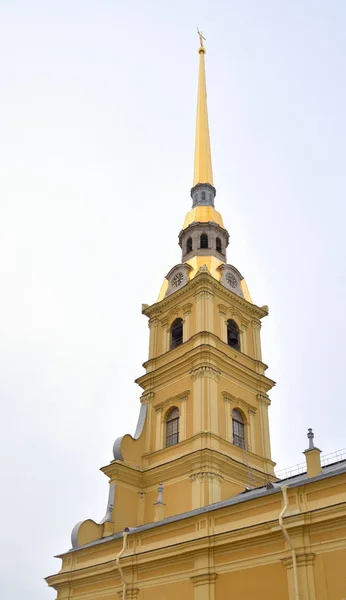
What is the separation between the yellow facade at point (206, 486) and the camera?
50.8 feet

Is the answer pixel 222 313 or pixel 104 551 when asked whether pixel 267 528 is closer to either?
pixel 104 551

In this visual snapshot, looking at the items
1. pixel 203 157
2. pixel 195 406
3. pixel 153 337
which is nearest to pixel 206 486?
pixel 195 406

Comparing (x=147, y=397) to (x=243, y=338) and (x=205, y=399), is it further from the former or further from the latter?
(x=243, y=338)

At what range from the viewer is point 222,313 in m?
29.3

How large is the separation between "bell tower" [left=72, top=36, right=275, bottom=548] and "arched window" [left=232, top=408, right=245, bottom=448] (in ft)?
0.15

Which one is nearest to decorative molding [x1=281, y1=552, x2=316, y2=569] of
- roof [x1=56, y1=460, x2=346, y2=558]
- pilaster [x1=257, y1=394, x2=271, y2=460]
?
roof [x1=56, y1=460, x2=346, y2=558]

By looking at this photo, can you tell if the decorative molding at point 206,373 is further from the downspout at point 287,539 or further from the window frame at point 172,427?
the downspout at point 287,539

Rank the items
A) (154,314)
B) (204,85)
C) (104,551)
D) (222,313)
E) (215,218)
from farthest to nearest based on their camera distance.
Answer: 1. (204,85)
2. (215,218)
3. (154,314)
4. (222,313)
5. (104,551)

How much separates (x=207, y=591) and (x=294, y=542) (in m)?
3.32

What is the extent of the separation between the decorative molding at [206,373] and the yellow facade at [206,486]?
0.15ft

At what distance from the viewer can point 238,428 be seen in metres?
27.2

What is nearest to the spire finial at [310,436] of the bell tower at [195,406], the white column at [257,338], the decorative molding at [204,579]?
the decorative molding at [204,579]

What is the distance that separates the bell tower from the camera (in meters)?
24.5

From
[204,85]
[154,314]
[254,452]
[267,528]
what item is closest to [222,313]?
[154,314]
